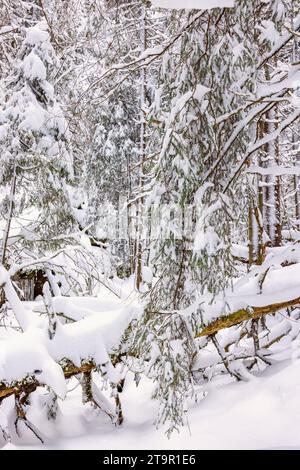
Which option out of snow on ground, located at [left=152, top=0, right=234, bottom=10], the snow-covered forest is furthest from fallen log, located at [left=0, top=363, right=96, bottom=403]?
snow on ground, located at [left=152, top=0, right=234, bottom=10]

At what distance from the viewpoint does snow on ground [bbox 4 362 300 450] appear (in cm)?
368

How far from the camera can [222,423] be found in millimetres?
3990

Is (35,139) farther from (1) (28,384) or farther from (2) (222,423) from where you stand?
(2) (222,423)

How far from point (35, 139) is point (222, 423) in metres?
5.70

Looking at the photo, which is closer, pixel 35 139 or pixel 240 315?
pixel 240 315

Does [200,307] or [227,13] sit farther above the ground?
[227,13]

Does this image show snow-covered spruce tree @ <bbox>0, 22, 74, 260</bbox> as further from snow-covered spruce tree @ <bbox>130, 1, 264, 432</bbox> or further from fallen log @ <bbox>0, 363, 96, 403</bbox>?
snow-covered spruce tree @ <bbox>130, 1, 264, 432</bbox>

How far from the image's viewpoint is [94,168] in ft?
64.2

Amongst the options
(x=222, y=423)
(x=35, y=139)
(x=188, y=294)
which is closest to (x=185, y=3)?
(x=188, y=294)

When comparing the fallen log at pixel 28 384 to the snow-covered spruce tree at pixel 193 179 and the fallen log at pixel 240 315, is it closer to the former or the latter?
the snow-covered spruce tree at pixel 193 179

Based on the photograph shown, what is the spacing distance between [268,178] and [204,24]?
4.74 meters

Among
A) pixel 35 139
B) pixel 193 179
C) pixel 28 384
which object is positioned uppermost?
pixel 35 139
